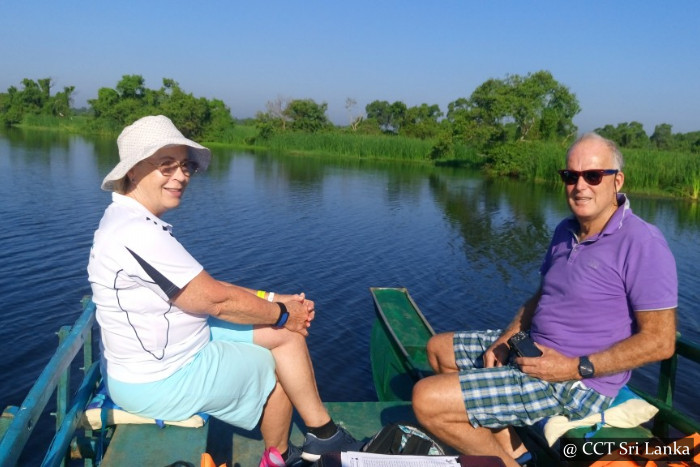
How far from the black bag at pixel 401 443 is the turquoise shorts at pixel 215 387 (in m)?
0.60

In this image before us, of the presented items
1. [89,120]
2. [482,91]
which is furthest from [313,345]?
[89,120]

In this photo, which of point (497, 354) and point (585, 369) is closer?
point (585, 369)

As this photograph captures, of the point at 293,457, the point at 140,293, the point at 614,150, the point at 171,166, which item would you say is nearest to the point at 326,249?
the point at 293,457

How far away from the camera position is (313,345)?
25.2ft

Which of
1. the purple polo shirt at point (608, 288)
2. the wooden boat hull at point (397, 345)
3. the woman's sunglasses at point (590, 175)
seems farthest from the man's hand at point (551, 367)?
the wooden boat hull at point (397, 345)

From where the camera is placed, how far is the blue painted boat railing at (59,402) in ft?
6.03

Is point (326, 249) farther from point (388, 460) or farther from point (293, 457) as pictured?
point (388, 460)

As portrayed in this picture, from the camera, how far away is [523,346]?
9.28 feet

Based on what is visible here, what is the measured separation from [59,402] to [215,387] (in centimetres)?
77

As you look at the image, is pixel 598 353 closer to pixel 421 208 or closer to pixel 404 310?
pixel 404 310

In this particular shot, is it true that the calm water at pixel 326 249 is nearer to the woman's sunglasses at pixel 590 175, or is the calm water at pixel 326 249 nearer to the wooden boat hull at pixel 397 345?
the wooden boat hull at pixel 397 345

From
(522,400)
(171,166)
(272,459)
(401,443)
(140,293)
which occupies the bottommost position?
(272,459)

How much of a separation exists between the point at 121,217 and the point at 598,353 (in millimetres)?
2307

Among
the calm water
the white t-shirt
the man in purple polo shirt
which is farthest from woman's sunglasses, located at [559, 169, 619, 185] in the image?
the calm water
